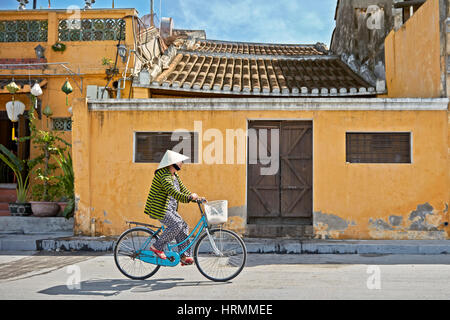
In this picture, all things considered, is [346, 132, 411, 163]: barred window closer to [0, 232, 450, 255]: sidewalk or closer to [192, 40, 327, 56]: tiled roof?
[0, 232, 450, 255]: sidewalk

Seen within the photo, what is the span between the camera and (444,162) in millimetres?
9586

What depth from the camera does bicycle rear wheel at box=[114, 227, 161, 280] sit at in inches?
236

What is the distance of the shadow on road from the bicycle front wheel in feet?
0.45

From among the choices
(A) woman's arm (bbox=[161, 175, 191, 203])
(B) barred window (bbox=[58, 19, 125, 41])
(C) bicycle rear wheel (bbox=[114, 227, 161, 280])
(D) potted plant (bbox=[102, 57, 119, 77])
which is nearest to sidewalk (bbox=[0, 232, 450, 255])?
(C) bicycle rear wheel (bbox=[114, 227, 161, 280])

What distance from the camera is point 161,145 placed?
1002cm

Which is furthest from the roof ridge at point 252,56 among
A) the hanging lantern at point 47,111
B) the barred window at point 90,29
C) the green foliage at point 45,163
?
the green foliage at point 45,163

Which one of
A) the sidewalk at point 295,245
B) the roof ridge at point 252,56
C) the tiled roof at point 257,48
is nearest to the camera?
the sidewalk at point 295,245

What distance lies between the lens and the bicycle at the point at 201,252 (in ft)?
19.0

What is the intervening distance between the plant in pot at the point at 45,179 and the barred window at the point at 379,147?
261 inches

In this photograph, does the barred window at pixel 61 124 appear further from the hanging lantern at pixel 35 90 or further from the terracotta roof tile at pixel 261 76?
the terracotta roof tile at pixel 261 76

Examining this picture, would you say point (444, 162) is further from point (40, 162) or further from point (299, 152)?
point (40, 162)

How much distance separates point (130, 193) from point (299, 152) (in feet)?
12.4

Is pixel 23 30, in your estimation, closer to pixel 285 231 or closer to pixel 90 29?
pixel 90 29
